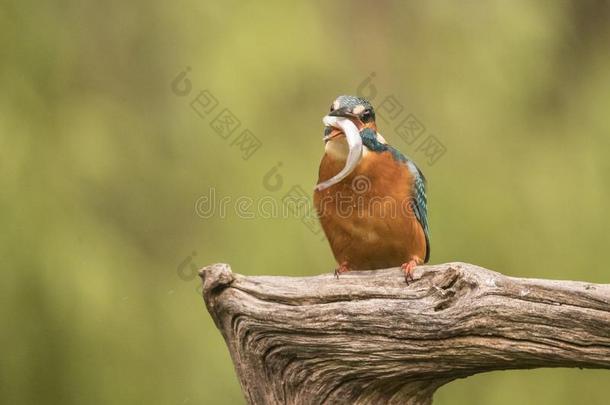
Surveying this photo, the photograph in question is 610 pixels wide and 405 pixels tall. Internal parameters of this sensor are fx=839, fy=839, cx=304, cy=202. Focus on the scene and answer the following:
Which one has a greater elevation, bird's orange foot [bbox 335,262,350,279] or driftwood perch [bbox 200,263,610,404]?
bird's orange foot [bbox 335,262,350,279]

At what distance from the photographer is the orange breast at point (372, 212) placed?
2.88 meters

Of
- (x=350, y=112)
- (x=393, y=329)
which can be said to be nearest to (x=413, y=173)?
(x=350, y=112)

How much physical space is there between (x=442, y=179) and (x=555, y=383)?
1126 mm

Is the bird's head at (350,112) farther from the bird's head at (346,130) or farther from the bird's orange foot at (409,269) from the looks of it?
the bird's orange foot at (409,269)

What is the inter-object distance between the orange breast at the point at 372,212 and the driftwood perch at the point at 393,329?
0.24 meters

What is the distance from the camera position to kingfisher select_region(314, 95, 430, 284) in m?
2.84

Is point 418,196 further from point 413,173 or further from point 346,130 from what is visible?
point 346,130

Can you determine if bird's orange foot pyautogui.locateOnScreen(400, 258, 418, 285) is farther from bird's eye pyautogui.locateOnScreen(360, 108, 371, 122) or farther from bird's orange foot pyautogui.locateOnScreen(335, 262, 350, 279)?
bird's eye pyautogui.locateOnScreen(360, 108, 371, 122)

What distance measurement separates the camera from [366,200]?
113 inches

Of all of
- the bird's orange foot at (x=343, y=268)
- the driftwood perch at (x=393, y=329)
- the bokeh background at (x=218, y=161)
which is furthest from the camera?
the bokeh background at (x=218, y=161)

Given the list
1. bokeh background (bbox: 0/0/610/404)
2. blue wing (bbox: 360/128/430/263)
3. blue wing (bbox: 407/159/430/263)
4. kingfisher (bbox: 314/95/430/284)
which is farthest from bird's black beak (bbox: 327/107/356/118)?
bokeh background (bbox: 0/0/610/404)

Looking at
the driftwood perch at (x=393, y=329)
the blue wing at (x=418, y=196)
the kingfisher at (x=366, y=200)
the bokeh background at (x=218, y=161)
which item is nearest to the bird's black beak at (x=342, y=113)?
the kingfisher at (x=366, y=200)

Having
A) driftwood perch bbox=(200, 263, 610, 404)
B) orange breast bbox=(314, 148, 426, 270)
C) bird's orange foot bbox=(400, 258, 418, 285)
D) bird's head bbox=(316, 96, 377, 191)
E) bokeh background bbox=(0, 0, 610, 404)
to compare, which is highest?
bokeh background bbox=(0, 0, 610, 404)

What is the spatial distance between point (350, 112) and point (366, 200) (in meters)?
0.31
